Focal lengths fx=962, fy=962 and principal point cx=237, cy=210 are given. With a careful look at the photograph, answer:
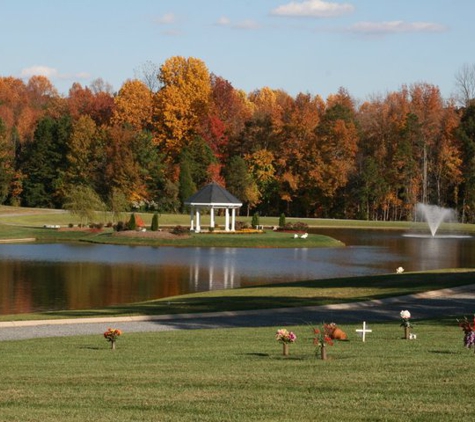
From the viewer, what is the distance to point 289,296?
2861 cm

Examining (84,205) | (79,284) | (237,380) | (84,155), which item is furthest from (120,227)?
(237,380)

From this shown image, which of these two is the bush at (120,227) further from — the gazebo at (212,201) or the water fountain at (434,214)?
the water fountain at (434,214)

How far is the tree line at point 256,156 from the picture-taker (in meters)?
90.9

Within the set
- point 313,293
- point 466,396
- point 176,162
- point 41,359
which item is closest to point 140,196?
point 176,162

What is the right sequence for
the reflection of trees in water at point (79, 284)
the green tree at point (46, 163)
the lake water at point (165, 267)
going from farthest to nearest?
the green tree at point (46, 163) < the lake water at point (165, 267) < the reflection of trees in water at point (79, 284)

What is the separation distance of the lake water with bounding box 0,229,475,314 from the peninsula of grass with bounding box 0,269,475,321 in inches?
154

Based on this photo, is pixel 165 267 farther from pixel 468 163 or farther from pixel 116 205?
pixel 468 163

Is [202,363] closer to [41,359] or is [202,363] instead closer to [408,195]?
[41,359]

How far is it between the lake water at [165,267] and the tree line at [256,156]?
2581 cm

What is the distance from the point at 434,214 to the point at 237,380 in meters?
76.5

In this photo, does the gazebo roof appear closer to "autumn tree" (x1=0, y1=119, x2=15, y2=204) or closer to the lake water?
the lake water

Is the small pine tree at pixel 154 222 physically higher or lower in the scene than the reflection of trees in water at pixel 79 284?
higher

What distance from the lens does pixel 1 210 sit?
86.6m

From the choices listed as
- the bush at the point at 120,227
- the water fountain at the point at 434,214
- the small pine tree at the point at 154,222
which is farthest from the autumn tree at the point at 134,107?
the small pine tree at the point at 154,222
